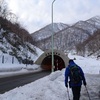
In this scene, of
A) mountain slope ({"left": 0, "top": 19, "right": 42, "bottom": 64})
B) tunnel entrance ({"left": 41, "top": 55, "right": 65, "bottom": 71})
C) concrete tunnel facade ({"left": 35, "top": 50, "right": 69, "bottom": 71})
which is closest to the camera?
mountain slope ({"left": 0, "top": 19, "right": 42, "bottom": 64})

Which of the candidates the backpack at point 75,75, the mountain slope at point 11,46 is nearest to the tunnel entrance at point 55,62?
the mountain slope at point 11,46

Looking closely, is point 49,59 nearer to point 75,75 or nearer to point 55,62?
point 55,62

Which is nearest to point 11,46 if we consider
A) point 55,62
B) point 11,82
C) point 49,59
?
point 49,59

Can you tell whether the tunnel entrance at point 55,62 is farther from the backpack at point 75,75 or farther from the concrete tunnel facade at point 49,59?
the backpack at point 75,75

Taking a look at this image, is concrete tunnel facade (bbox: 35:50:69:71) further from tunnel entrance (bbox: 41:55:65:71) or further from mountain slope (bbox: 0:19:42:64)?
mountain slope (bbox: 0:19:42:64)

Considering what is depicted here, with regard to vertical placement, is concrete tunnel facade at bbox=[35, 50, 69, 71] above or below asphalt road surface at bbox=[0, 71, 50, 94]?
above

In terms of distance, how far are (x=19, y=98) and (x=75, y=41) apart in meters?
175

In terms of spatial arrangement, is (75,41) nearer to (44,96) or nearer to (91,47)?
(91,47)

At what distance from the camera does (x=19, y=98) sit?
12000 mm

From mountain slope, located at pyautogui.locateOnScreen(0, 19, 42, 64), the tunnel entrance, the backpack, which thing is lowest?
the backpack

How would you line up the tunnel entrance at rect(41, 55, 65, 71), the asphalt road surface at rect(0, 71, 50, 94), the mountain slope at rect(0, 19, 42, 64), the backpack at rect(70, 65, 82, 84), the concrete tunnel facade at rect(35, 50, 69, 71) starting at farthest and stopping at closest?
1. the tunnel entrance at rect(41, 55, 65, 71)
2. the concrete tunnel facade at rect(35, 50, 69, 71)
3. the mountain slope at rect(0, 19, 42, 64)
4. the asphalt road surface at rect(0, 71, 50, 94)
5. the backpack at rect(70, 65, 82, 84)

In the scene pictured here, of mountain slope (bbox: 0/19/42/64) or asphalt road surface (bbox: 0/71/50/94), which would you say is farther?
mountain slope (bbox: 0/19/42/64)

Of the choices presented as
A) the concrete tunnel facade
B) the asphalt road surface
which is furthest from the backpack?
the concrete tunnel facade

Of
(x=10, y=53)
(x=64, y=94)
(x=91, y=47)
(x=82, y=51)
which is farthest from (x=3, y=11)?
(x=82, y=51)
